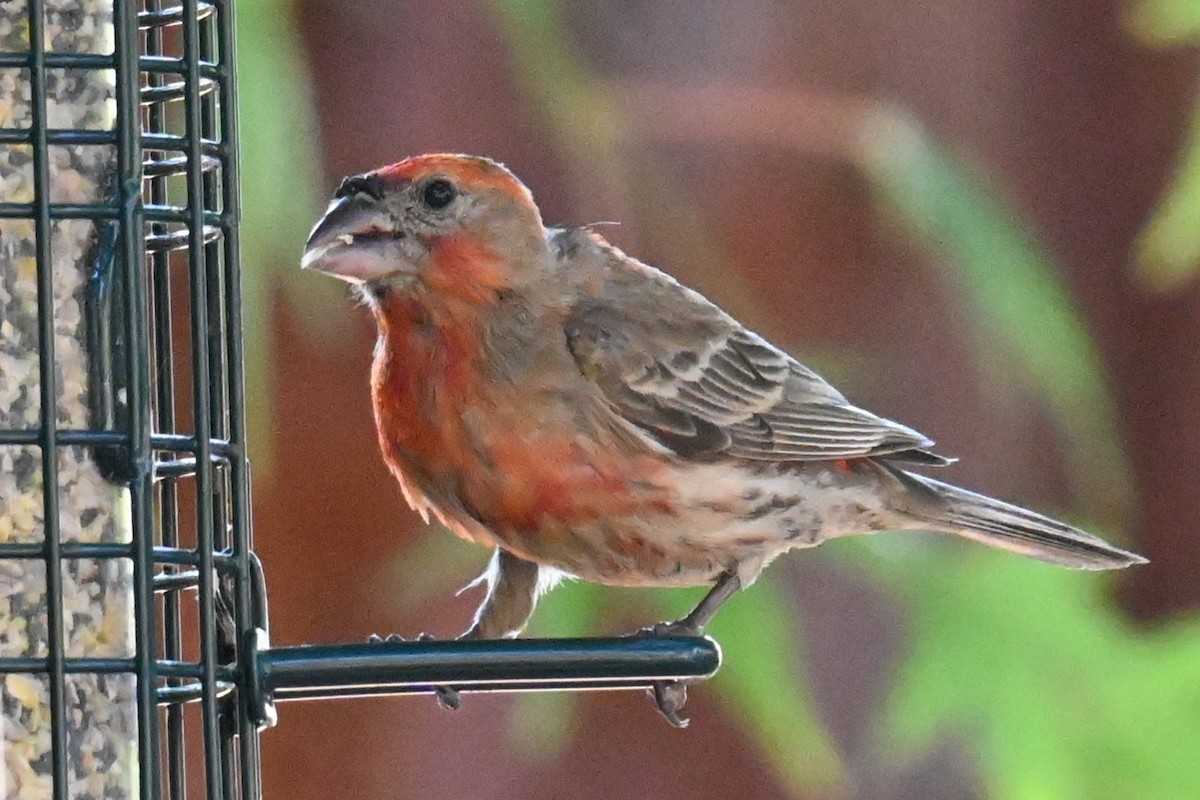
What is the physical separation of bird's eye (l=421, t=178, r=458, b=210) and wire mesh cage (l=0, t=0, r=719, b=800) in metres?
0.45

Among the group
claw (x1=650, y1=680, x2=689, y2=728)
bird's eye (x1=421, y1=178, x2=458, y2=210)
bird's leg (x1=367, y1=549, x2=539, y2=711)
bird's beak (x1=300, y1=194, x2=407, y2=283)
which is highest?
bird's eye (x1=421, y1=178, x2=458, y2=210)

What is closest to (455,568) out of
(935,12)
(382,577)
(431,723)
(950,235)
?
(382,577)

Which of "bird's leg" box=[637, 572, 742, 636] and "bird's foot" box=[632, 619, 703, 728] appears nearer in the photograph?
"bird's foot" box=[632, 619, 703, 728]

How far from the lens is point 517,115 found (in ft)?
15.8

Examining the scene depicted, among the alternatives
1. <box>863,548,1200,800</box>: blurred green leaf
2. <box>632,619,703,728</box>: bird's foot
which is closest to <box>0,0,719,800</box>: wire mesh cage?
<box>632,619,703,728</box>: bird's foot

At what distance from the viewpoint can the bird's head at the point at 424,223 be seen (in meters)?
2.99

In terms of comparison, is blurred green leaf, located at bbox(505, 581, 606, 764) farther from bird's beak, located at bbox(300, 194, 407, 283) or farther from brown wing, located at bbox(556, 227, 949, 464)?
bird's beak, located at bbox(300, 194, 407, 283)

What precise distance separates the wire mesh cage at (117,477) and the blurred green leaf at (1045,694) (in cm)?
196

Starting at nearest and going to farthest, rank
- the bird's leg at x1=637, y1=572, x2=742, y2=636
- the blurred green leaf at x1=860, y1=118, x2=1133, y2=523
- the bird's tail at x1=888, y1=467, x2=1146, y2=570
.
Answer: the bird's leg at x1=637, y1=572, x2=742, y2=636 < the bird's tail at x1=888, y1=467, x2=1146, y2=570 < the blurred green leaf at x1=860, y1=118, x2=1133, y2=523

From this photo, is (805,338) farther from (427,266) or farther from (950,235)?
(427,266)

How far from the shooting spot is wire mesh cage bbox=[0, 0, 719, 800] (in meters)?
2.39

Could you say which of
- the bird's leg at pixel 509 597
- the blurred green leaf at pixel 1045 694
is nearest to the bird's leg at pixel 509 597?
the bird's leg at pixel 509 597

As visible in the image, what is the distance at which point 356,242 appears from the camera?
3016 millimetres

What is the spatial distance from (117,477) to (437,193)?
821mm
